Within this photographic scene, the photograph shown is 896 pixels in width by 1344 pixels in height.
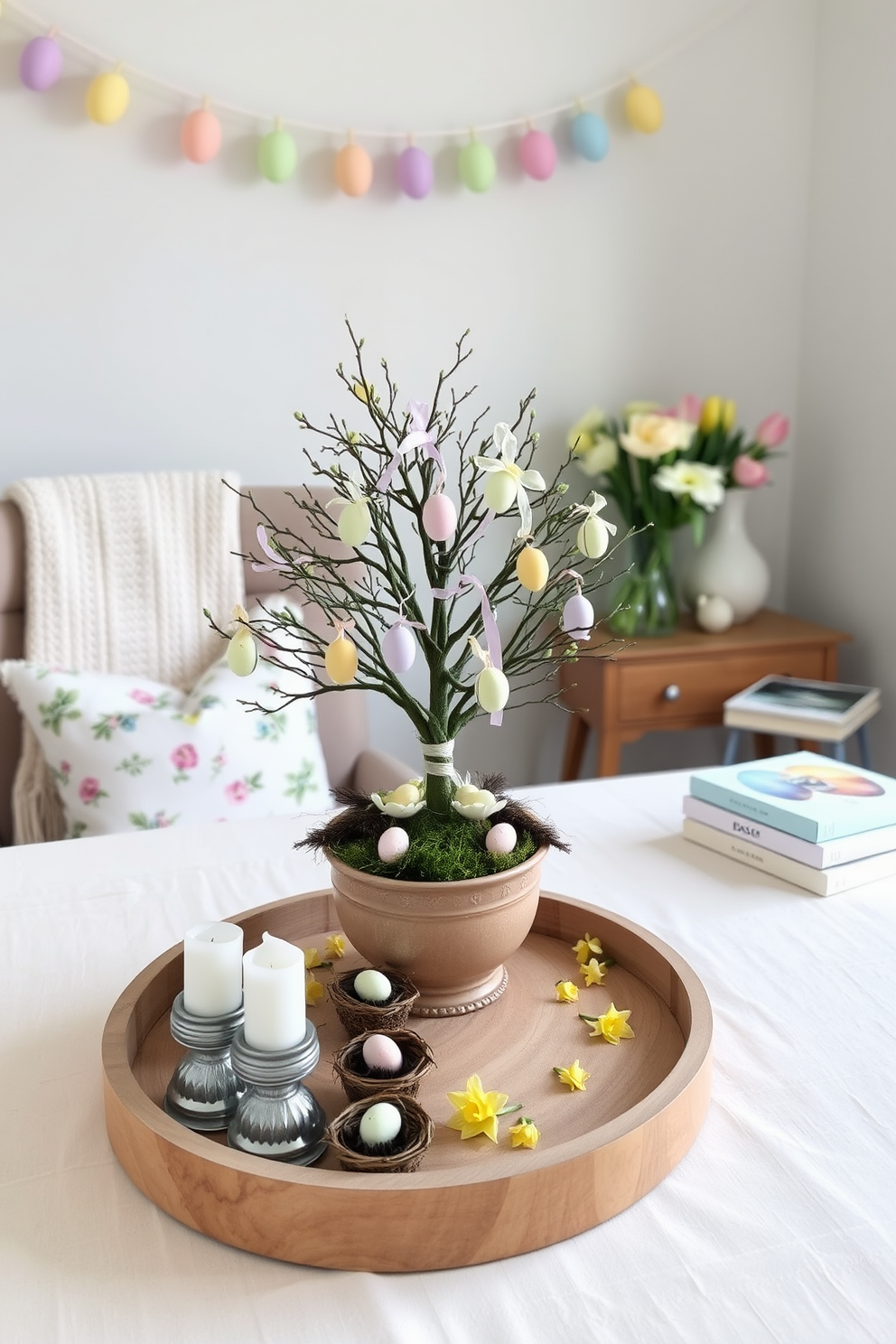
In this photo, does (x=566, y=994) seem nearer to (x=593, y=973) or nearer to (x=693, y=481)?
(x=593, y=973)

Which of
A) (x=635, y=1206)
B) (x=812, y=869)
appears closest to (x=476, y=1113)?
(x=635, y=1206)

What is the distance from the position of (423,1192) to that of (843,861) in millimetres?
719

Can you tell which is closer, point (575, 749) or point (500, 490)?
point (500, 490)

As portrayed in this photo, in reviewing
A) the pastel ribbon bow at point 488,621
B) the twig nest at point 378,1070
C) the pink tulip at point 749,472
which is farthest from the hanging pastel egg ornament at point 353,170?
Answer: the twig nest at point 378,1070

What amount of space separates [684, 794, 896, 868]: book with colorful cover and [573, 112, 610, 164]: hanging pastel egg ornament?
164 cm

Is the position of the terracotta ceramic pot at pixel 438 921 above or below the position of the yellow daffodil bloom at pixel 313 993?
above

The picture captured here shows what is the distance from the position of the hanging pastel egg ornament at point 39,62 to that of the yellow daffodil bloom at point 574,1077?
198cm

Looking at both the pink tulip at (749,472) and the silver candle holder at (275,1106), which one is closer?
the silver candle holder at (275,1106)

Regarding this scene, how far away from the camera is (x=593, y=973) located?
104 centimetres

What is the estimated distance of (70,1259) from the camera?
714mm

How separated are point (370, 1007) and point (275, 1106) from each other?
115 mm

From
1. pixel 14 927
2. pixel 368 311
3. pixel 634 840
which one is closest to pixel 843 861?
pixel 634 840

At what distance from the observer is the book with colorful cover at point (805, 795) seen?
49.6 inches

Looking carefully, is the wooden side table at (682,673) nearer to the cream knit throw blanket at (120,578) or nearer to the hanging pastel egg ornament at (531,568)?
the cream knit throw blanket at (120,578)
